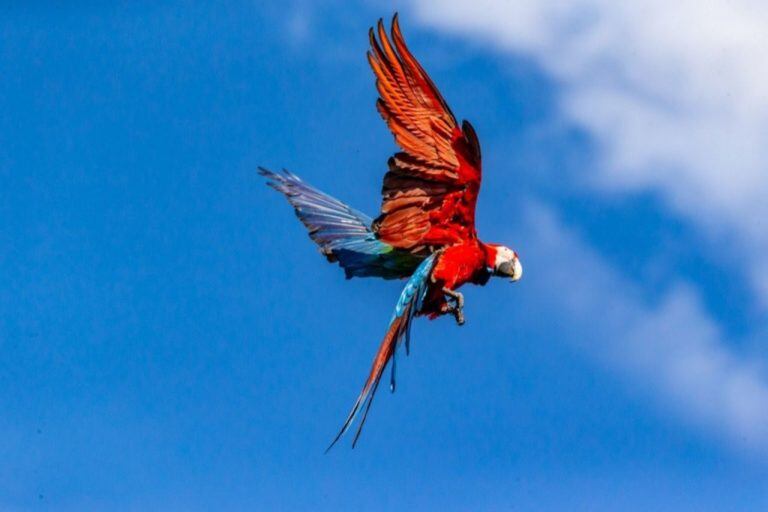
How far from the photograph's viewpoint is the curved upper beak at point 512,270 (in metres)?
12.3

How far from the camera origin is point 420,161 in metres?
11.3

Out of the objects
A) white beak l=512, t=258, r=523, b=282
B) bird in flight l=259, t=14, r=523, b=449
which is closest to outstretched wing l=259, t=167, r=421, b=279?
bird in flight l=259, t=14, r=523, b=449

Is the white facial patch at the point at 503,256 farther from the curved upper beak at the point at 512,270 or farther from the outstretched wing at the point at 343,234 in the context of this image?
the outstretched wing at the point at 343,234

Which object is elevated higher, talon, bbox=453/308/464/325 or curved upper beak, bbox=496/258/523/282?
curved upper beak, bbox=496/258/523/282

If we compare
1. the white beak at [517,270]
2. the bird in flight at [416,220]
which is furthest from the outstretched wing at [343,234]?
the white beak at [517,270]

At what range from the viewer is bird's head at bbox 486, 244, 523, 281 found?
480 inches

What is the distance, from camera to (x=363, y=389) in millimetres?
10750

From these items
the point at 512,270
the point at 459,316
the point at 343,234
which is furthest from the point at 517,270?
the point at 343,234

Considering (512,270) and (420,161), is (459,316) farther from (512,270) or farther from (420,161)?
(420,161)

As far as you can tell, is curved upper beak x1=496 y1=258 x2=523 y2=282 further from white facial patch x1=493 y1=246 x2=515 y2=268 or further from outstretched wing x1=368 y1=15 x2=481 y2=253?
outstretched wing x1=368 y1=15 x2=481 y2=253

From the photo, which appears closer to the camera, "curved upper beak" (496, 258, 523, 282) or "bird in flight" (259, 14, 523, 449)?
"bird in flight" (259, 14, 523, 449)

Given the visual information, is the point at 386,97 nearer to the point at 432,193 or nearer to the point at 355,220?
the point at 432,193

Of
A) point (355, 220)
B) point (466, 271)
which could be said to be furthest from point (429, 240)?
point (355, 220)

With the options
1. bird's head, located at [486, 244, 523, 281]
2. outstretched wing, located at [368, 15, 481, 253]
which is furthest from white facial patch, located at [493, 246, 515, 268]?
outstretched wing, located at [368, 15, 481, 253]
